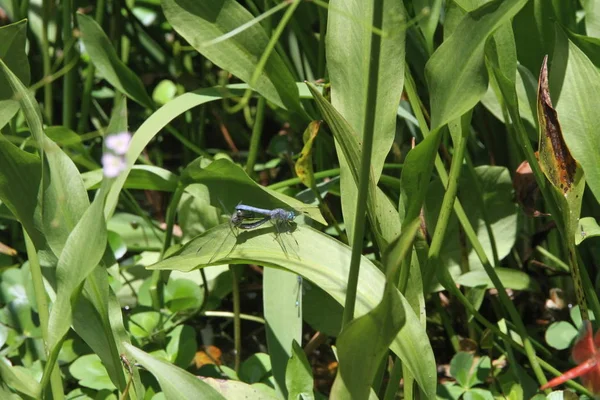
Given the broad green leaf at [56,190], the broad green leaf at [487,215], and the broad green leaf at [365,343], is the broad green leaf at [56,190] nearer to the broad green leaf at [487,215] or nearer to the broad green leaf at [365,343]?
the broad green leaf at [365,343]

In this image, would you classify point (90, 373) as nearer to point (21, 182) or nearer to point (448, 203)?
point (21, 182)

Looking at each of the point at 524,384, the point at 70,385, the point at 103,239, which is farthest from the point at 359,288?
the point at 70,385

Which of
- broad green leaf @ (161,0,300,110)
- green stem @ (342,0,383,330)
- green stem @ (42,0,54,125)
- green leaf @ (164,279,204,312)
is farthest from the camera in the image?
green stem @ (42,0,54,125)

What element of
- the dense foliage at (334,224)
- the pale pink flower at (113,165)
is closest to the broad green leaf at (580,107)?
the dense foliage at (334,224)

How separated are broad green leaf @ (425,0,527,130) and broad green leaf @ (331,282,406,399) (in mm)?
245

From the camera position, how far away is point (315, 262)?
0.90 meters

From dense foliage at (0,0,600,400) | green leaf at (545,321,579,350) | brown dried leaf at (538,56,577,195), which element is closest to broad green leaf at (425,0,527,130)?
dense foliage at (0,0,600,400)

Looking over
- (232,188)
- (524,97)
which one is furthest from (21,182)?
(524,97)

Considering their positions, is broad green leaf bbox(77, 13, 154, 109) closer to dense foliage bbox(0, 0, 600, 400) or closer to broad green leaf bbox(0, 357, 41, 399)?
dense foliage bbox(0, 0, 600, 400)

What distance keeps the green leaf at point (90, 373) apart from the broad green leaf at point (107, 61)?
40 centimetres

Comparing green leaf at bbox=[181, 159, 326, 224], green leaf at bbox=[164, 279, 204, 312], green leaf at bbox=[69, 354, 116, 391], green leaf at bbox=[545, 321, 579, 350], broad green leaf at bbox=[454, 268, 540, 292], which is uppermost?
green leaf at bbox=[181, 159, 326, 224]

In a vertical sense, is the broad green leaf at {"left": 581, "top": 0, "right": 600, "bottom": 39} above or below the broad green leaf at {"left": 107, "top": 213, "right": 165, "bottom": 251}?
above

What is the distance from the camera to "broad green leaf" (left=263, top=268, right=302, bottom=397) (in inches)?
42.2

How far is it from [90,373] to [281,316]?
27cm
